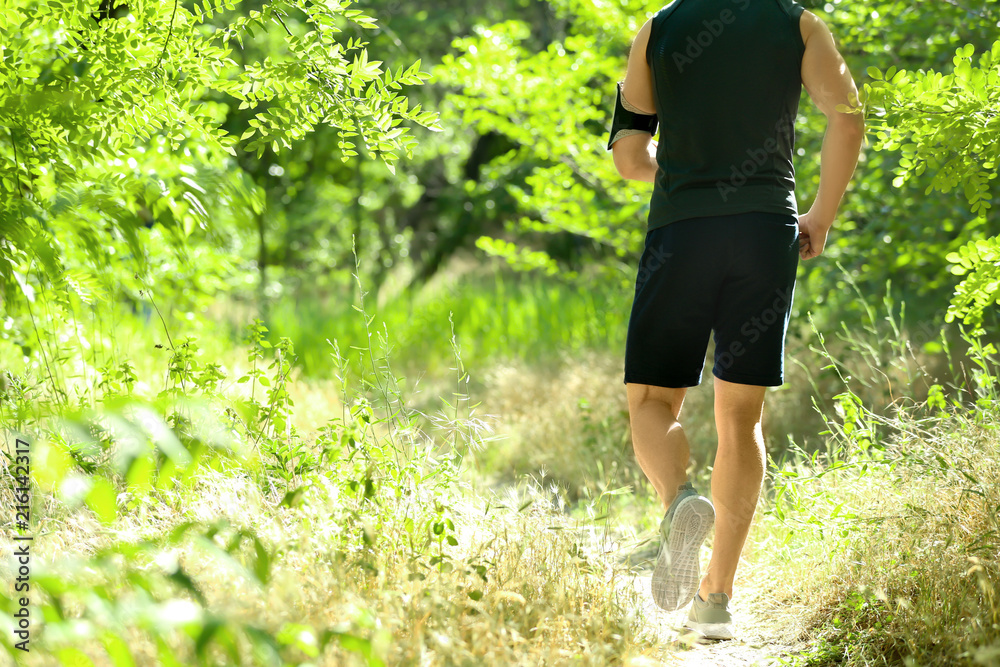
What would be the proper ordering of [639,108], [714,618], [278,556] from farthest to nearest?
[639,108] < [714,618] < [278,556]

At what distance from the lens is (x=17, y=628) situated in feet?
5.05

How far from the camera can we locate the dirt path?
2289 millimetres

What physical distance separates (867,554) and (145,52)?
2.70 meters

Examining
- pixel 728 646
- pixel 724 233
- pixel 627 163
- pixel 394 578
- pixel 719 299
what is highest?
pixel 627 163

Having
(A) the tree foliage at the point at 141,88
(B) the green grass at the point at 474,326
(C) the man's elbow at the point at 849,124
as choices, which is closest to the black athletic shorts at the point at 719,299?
(C) the man's elbow at the point at 849,124

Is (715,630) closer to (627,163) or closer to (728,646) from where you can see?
(728,646)

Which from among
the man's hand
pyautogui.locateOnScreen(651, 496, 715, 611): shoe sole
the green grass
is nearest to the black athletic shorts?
the man's hand

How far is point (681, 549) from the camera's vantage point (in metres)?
2.19

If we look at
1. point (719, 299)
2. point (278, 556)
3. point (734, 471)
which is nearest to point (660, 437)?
point (734, 471)

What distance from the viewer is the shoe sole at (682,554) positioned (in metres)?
2.18

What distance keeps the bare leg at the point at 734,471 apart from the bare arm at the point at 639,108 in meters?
0.71

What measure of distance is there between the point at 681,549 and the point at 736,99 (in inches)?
48.8

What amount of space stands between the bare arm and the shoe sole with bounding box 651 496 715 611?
0.98 m

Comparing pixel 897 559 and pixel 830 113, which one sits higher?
pixel 830 113
